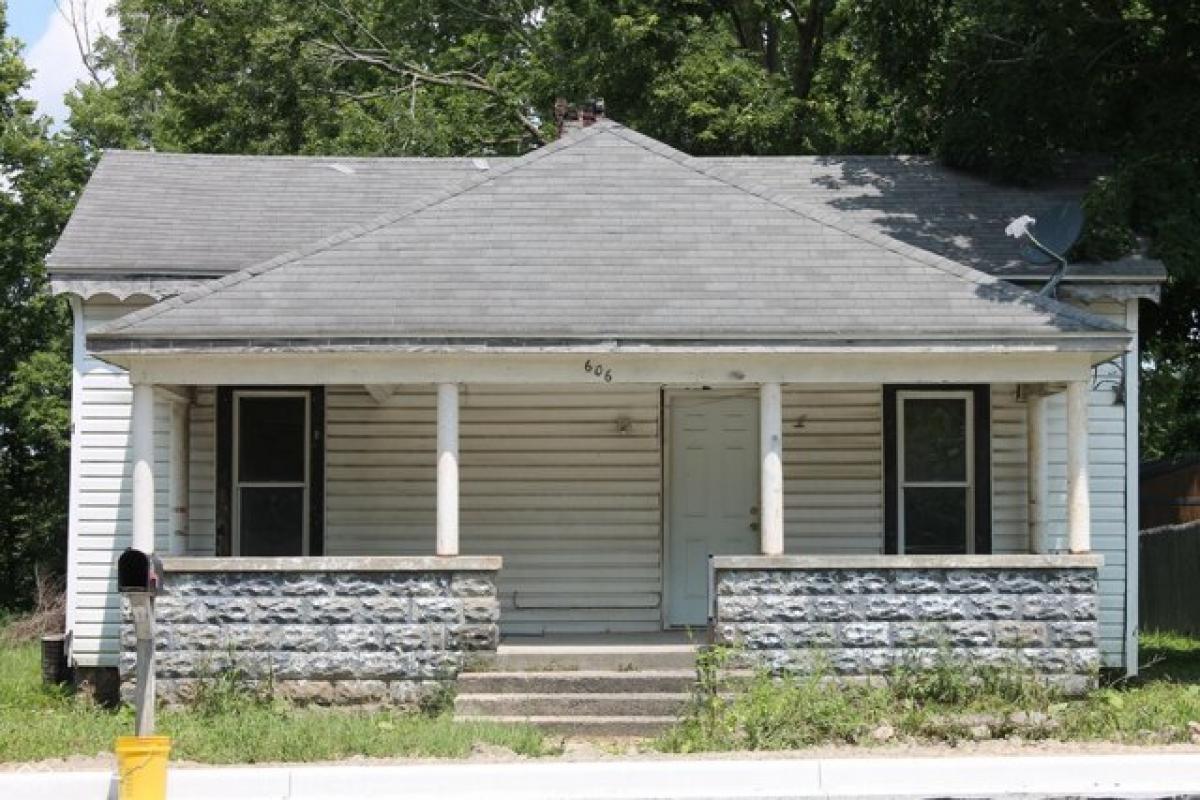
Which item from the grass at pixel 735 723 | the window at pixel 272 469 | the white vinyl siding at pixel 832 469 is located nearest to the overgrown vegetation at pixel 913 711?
the grass at pixel 735 723

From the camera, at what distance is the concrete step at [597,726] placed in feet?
42.0

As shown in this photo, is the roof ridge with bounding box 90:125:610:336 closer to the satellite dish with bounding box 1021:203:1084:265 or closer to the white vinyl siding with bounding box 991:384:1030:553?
the satellite dish with bounding box 1021:203:1084:265

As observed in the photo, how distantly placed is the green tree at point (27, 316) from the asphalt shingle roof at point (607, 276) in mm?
15240

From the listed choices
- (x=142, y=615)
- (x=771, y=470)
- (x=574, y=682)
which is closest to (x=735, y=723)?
(x=574, y=682)

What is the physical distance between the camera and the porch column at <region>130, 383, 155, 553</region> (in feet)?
44.8

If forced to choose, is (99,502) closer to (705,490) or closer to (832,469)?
(705,490)

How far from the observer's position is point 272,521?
1564cm

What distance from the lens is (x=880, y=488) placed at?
15.6 metres

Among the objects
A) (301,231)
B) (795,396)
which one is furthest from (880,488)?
(301,231)

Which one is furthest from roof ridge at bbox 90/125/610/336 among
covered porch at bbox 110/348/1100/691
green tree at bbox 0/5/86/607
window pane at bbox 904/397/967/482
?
green tree at bbox 0/5/86/607

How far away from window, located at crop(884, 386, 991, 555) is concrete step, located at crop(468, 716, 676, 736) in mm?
3639

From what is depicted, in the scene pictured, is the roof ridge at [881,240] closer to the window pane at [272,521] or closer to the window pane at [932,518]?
the window pane at [932,518]

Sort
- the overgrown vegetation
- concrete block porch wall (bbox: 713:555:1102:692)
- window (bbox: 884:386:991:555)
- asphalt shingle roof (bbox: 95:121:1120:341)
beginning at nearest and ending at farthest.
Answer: the overgrown vegetation → concrete block porch wall (bbox: 713:555:1102:692) → asphalt shingle roof (bbox: 95:121:1120:341) → window (bbox: 884:386:991:555)

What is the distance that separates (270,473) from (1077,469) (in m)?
7.08
